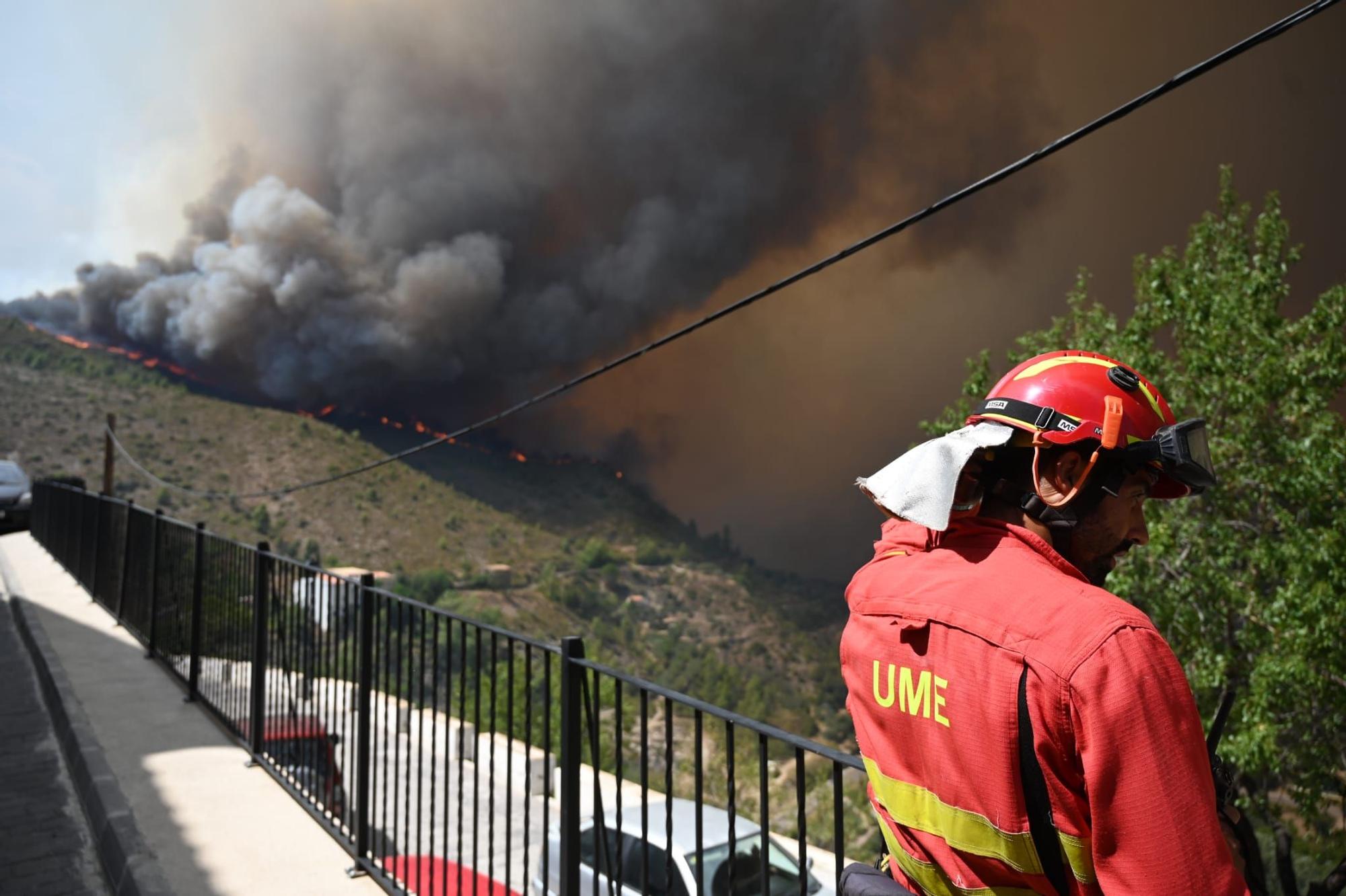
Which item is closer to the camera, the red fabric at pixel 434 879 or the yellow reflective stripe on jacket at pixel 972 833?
the yellow reflective stripe on jacket at pixel 972 833

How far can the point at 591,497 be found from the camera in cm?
9219

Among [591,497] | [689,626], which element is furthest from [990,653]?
[591,497]

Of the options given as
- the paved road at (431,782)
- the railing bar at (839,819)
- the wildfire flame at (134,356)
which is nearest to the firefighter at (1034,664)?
the railing bar at (839,819)

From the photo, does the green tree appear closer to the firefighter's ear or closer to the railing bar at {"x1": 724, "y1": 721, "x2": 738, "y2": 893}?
the railing bar at {"x1": 724, "y1": 721, "x2": 738, "y2": 893}

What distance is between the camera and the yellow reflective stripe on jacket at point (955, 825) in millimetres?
1104

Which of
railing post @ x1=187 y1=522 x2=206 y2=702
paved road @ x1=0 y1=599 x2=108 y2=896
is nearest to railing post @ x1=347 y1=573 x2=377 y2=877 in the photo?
paved road @ x1=0 y1=599 x2=108 y2=896

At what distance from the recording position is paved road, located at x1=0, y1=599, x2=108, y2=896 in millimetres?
4117

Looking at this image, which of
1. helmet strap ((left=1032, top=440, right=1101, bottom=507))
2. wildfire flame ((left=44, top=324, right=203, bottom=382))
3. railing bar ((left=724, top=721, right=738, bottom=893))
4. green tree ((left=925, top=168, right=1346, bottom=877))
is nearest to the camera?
helmet strap ((left=1032, top=440, right=1101, bottom=507))

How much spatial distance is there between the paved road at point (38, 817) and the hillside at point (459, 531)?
48.2 m

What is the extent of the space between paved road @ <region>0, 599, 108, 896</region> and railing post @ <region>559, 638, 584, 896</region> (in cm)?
260

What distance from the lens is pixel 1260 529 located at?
12.6 m

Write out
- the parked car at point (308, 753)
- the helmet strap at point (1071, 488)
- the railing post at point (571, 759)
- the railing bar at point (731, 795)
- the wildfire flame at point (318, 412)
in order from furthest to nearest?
the wildfire flame at point (318, 412), the parked car at point (308, 753), the railing post at point (571, 759), the railing bar at point (731, 795), the helmet strap at point (1071, 488)

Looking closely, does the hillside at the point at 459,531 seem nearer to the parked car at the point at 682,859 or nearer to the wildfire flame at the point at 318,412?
the wildfire flame at the point at 318,412

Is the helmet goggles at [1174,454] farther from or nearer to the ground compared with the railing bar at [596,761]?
farther from the ground
